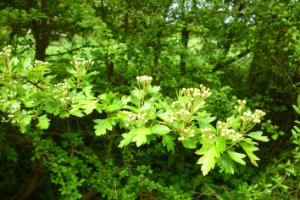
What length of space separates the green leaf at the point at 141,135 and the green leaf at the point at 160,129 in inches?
1.4

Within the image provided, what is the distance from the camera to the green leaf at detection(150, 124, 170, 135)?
186 centimetres

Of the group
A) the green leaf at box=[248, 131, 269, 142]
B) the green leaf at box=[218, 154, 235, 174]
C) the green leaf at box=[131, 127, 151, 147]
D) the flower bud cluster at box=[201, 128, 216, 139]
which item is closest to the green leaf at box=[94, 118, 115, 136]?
the green leaf at box=[131, 127, 151, 147]

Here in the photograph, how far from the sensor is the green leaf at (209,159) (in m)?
1.69

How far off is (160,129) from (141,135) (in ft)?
0.40

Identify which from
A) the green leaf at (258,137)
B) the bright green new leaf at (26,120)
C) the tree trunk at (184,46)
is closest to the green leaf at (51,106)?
the bright green new leaf at (26,120)

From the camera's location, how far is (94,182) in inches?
165

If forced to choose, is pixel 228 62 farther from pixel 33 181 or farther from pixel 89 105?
pixel 89 105

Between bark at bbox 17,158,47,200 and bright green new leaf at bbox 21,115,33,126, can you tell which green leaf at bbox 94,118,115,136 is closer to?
bright green new leaf at bbox 21,115,33,126

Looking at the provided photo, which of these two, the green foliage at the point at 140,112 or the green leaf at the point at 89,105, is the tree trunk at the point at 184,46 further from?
the green leaf at the point at 89,105

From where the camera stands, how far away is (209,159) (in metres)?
1.71

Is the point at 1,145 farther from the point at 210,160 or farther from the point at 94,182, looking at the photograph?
the point at 210,160

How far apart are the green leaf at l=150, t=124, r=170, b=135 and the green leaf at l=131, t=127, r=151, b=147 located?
0.03 meters

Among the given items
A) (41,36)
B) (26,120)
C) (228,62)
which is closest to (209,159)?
(26,120)

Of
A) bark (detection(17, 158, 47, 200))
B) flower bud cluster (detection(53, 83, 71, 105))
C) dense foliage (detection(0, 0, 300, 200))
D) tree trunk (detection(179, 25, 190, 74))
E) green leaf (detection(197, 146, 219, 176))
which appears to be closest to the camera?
green leaf (detection(197, 146, 219, 176))
